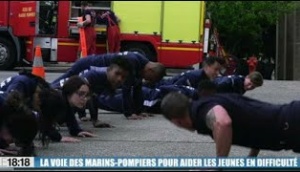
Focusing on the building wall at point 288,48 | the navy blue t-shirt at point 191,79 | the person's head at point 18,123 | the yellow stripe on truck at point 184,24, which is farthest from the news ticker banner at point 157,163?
the building wall at point 288,48

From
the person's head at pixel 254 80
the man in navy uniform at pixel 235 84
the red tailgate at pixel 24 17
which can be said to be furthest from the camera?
the red tailgate at pixel 24 17

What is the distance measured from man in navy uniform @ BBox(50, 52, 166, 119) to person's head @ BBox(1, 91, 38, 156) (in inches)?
105

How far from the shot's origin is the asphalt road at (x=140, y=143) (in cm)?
620

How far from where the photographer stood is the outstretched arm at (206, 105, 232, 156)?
4.33 meters

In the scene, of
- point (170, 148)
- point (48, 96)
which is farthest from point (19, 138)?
point (170, 148)

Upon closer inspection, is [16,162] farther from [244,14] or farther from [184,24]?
[244,14]

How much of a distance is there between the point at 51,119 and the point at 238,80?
2.91 m

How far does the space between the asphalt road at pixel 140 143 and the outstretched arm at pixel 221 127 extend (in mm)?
1583

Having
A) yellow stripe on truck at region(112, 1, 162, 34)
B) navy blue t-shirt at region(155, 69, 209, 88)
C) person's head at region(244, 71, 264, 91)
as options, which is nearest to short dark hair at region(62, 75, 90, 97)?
person's head at region(244, 71, 264, 91)

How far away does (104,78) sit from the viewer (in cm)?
738

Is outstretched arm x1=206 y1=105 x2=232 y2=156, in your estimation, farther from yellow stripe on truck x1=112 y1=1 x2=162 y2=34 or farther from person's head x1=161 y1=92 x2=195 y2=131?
yellow stripe on truck x1=112 y1=1 x2=162 y2=34

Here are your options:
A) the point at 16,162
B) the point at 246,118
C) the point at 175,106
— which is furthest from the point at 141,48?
the point at 175,106

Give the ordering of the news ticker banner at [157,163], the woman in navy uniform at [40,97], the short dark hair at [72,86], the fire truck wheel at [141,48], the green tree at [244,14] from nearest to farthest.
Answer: the news ticker banner at [157,163]
the woman in navy uniform at [40,97]
the short dark hair at [72,86]
the fire truck wheel at [141,48]
the green tree at [244,14]

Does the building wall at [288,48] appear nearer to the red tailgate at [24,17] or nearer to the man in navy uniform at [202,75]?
the red tailgate at [24,17]
